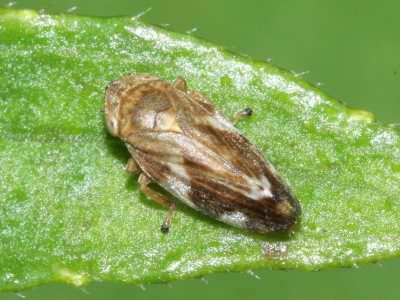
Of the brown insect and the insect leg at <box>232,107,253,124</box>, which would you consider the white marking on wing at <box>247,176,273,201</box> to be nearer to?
the brown insect

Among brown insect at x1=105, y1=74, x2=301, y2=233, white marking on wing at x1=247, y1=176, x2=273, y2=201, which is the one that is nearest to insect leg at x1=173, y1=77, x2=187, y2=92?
brown insect at x1=105, y1=74, x2=301, y2=233

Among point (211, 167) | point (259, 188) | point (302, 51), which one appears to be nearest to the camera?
point (259, 188)

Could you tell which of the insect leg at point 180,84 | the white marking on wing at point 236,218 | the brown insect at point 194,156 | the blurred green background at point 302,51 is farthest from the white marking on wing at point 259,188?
the blurred green background at point 302,51

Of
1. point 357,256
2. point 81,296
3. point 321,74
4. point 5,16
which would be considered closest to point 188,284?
point 81,296

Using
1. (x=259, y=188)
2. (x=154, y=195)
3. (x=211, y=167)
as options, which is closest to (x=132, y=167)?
(x=154, y=195)

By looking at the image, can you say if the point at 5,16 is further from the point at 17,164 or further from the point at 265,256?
the point at 265,256

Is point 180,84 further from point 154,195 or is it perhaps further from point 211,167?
point 154,195
